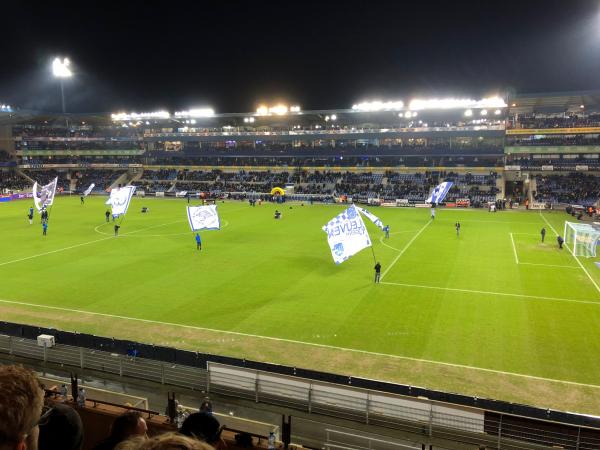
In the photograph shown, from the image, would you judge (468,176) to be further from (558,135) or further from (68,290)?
(68,290)

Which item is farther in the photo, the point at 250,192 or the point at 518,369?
the point at 250,192

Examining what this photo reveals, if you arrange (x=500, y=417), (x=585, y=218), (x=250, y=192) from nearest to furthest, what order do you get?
(x=500, y=417)
(x=585, y=218)
(x=250, y=192)

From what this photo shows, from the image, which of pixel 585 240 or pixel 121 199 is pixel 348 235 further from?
pixel 121 199

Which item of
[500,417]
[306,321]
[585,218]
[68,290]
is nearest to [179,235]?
[68,290]

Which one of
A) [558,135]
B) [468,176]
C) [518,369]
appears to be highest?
[558,135]

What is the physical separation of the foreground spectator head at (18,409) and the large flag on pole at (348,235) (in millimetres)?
26013

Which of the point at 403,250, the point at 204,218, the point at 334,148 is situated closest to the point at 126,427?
the point at 204,218

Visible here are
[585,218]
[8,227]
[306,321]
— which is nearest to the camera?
[306,321]

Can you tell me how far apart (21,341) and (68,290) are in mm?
9018

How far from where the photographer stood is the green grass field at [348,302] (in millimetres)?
17047

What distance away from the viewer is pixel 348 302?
23750mm

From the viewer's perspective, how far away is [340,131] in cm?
9250

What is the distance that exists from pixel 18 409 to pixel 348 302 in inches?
867

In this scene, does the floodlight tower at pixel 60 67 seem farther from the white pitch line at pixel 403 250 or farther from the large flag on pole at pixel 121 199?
the white pitch line at pixel 403 250
